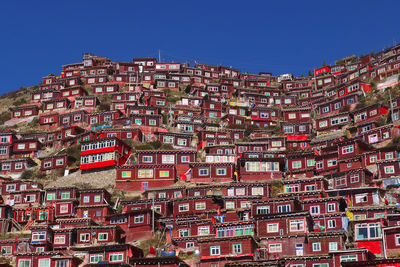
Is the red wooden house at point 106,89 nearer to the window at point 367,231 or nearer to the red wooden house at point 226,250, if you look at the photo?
the red wooden house at point 226,250

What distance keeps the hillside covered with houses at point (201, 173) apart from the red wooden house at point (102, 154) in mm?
229

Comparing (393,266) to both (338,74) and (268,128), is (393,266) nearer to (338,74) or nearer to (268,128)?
(268,128)

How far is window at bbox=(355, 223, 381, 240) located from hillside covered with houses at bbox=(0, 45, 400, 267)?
10cm

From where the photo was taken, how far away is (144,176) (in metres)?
88.4

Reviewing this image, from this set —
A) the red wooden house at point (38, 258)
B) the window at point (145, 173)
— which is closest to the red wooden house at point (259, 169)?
the window at point (145, 173)

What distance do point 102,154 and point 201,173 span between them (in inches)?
680

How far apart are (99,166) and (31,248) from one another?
2541 cm

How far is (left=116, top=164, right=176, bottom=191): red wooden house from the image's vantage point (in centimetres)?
8769

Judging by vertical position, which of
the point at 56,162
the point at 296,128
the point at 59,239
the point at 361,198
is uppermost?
the point at 296,128

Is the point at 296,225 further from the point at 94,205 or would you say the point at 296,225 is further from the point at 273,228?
the point at 94,205

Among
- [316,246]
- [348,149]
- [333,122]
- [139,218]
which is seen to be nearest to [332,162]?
[348,149]

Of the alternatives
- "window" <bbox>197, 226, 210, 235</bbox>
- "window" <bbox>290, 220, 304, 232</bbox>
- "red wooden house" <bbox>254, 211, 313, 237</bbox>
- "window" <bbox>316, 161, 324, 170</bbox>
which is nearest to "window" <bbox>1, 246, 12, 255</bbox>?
"window" <bbox>197, 226, 210, 235</bbox>

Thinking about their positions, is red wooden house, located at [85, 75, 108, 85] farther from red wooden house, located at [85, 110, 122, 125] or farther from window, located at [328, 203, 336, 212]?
window, located at [328, 203, 336, 212]

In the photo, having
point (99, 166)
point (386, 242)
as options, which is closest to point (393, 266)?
point (386, 242)
